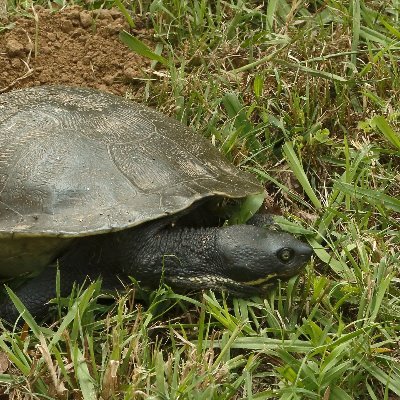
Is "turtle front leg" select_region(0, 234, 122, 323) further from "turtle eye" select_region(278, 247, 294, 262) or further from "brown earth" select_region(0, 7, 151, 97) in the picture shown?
"brown earth" select_region(0, 7, 151, 97)

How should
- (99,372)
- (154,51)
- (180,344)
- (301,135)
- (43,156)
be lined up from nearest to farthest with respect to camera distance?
1. (99,372)
2. (180,344)
3. (43,156)
4. (301,135)
5. (154,51)

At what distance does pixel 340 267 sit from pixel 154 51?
201 centimetres

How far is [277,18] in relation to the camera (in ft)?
15.9

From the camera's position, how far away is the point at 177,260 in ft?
10.9

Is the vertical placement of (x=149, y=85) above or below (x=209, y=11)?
below

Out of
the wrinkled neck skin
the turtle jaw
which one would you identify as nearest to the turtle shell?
the wrinkled neck skin

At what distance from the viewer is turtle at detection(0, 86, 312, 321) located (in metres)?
3.21

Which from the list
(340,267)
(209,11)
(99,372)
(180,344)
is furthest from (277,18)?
(99,372)

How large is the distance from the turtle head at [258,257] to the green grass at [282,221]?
9 centimetres

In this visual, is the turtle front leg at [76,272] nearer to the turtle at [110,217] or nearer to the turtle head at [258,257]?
the turtle at [110,217]

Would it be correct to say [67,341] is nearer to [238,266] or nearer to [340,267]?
[238,266]

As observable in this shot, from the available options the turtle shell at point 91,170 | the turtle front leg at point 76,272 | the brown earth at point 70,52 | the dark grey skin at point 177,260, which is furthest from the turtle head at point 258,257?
the brown earth at point 70,52

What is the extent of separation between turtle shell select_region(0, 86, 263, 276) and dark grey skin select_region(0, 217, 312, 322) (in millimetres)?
175

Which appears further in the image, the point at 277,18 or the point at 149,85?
the point at 277,18
